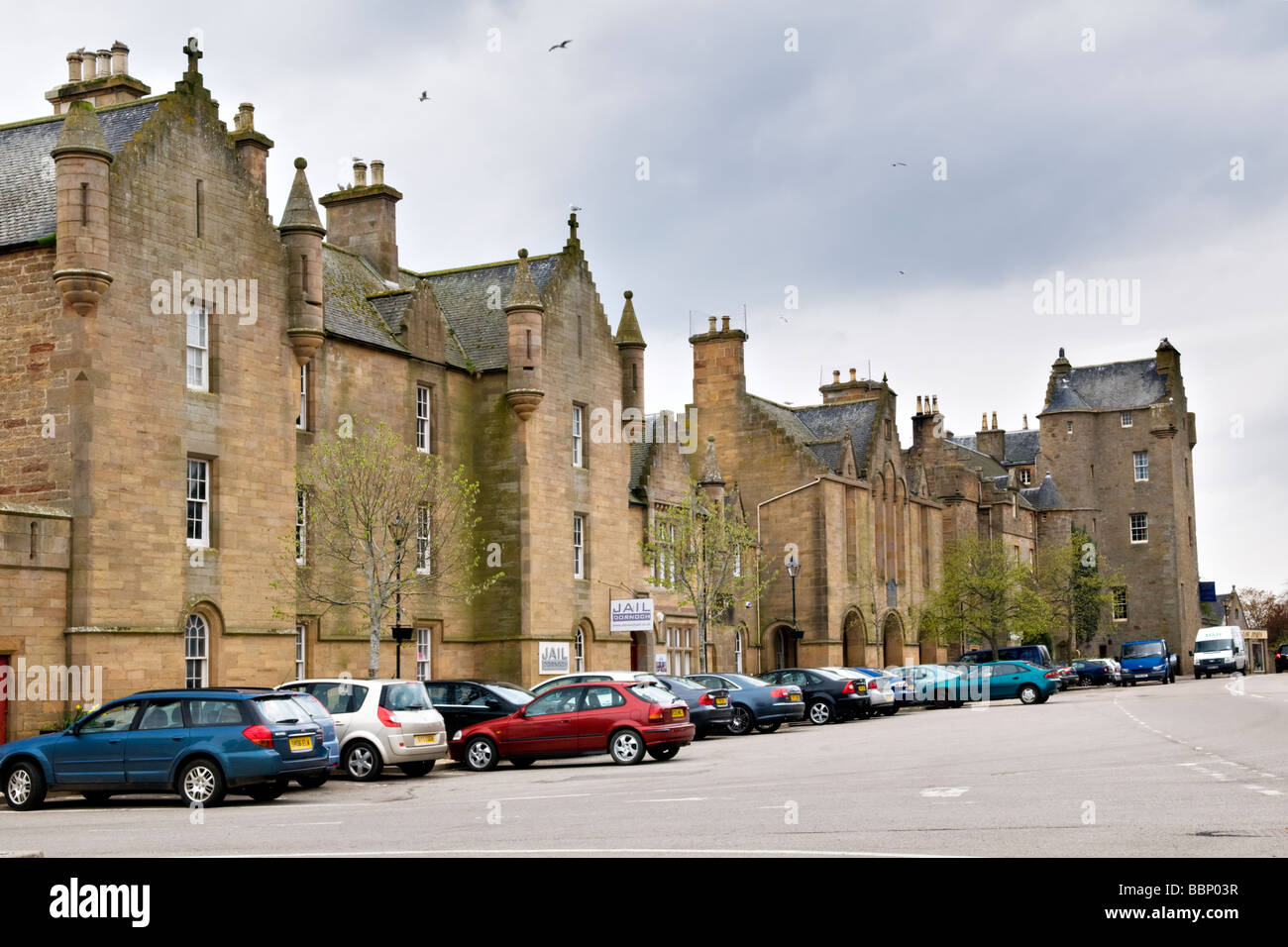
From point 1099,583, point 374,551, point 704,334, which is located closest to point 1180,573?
point 1099,583

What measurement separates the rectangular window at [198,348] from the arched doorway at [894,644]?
4270cm

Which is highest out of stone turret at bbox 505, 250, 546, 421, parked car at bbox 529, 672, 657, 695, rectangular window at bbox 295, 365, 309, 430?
stone turret at bbox 505, 250, 546, 421

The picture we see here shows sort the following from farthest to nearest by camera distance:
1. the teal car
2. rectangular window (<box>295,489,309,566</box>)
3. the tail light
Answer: the teal car → rectangular window (<box>295,489,309,566</box>) → the tail light

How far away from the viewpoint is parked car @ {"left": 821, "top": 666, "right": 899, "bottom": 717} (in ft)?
125

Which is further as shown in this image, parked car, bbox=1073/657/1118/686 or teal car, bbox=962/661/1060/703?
parked car, bbox=1073/657/1118/686

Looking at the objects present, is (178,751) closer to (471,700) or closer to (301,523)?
(471,700)

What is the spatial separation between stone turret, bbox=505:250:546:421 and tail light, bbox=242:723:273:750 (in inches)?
866

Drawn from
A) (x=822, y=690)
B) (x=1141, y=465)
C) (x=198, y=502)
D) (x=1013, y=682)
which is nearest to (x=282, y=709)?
(x=198, y=502)

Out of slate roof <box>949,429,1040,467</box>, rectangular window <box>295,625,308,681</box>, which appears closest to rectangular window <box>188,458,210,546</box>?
rectangular window <box>295,625,308,681</box>

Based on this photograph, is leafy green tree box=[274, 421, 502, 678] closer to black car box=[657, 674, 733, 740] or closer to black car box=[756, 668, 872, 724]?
black car box=[657, 674, 733, 740]

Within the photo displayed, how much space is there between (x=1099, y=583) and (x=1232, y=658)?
12.7m

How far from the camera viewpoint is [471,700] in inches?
1046

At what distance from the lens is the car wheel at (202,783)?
1807cm

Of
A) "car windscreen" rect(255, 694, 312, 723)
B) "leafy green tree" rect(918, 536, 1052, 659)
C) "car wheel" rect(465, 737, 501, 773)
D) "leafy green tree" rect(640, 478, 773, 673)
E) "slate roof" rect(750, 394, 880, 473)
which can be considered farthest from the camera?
"leafy green tree" rect(918, 536, 1052, 659)
